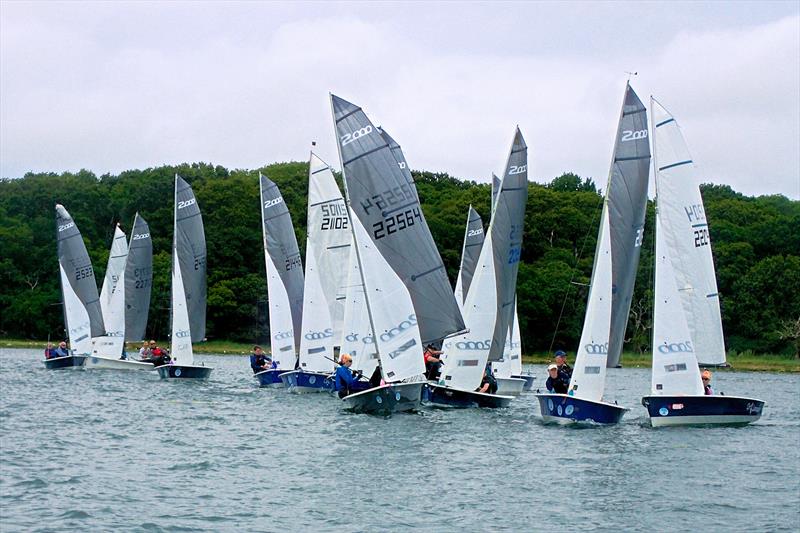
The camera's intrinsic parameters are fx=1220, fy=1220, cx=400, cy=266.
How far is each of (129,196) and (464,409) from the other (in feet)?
238

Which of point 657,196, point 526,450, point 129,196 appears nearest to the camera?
point 526,450

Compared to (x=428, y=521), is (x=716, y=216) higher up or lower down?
higher up

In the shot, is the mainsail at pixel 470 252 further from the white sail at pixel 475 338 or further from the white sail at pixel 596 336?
the white sail at pixel 596 336

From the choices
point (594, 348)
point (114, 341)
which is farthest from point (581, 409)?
point (114, 341)

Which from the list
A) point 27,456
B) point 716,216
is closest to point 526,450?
point 27,456

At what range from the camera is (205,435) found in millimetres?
26500

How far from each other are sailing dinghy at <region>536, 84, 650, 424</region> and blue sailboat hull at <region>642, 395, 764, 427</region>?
0.76 metres

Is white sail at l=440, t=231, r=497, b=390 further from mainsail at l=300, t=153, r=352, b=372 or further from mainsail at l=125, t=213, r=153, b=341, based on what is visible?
mainsail at l=125, t=213, r=153, b=341

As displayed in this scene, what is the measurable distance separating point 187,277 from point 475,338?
16.1 m

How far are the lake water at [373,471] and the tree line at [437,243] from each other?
141ft

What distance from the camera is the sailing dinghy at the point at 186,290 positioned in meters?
44.0

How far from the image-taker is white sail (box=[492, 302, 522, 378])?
132ft

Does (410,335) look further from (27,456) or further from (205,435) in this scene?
(27,456)

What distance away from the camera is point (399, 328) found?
2966 centimetres
